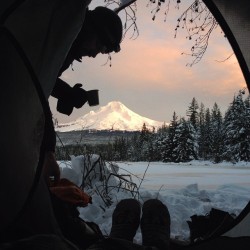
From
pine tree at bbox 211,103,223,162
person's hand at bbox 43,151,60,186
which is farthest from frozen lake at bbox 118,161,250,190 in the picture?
pine tree at bbox 211,103,223,162

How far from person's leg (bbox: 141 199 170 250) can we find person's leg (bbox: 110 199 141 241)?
45mm

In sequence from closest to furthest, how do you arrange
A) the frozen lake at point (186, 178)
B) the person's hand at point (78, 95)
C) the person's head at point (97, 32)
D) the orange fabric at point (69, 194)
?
the orange fabric at point (69, 194)
the person's hand at point (78, 95)
the person's head at point (97, 32)
the frozen lake at point (186, 178)

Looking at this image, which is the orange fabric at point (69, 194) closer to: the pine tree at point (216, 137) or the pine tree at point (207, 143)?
the pine tree at point (216, 137)

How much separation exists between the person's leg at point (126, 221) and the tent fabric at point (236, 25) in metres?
0.90

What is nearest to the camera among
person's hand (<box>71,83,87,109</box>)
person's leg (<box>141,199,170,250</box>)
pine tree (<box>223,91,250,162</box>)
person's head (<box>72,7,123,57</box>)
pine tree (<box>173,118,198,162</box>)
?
person's leg (<box>141,199,170,250</box>)

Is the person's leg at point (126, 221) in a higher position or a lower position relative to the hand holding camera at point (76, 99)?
lower

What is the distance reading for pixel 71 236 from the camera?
183 centimetres

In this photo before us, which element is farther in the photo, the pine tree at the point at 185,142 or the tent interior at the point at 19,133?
the pine tree at the point at 185,142

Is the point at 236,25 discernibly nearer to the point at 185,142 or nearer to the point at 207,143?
the point at 185,142

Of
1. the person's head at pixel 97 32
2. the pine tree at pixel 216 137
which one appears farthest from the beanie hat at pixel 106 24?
the pine tree at pixel 216 137

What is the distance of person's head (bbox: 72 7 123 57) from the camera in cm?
219

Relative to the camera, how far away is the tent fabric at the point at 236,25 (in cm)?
160

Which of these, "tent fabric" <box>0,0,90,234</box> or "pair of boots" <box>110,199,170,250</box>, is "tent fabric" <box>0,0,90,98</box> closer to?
"tent fabric" <box>0,0,90,234</box>

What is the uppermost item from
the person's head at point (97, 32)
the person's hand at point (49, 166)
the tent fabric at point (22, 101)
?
the person's head at point (97, 32)
